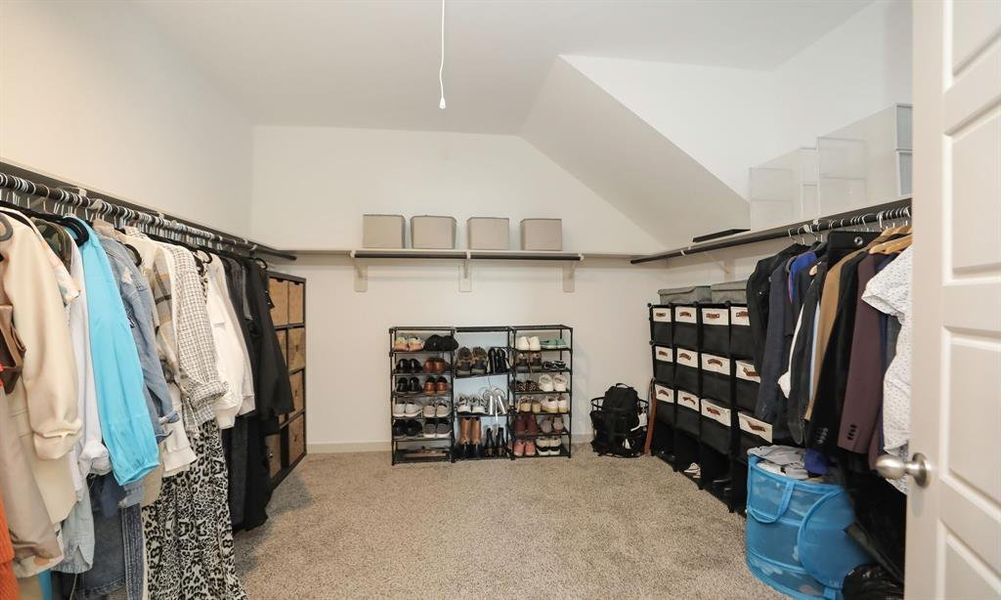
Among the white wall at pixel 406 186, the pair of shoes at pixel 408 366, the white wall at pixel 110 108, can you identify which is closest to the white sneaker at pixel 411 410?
the pair of shoes at pixel 408 366

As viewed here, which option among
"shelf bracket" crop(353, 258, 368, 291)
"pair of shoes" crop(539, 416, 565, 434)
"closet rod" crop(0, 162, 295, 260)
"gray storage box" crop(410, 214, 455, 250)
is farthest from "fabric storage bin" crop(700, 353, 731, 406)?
"closet rod" crop(0, 162, 295, 260)

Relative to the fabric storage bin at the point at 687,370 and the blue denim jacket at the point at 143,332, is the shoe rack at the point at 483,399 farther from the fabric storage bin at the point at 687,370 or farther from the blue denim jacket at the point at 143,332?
the blue denim jacket at the point at 143,332

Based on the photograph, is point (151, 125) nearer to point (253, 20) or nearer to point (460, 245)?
point (253, 20)

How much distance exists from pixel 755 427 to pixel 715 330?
594mm

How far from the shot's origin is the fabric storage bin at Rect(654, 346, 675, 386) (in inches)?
113

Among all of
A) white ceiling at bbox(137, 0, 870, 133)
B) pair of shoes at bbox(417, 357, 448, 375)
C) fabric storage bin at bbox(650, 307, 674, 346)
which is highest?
white ceiling at bbox(137, 0, 870, 133)

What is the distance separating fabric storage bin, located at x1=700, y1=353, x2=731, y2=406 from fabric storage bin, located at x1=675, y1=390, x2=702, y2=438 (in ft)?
0.44

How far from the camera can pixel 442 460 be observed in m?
3.05

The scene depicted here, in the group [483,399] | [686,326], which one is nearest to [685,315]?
[686,326]

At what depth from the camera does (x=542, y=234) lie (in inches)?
122

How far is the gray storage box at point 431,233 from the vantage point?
3.01 m

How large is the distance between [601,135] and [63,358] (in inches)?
108

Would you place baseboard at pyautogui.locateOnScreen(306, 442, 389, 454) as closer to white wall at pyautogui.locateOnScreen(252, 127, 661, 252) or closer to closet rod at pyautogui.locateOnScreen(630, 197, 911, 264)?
white wall at pyautogui.locateOnScreen(252, 127, 661, 252)

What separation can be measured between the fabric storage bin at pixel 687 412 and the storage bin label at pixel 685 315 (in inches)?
19.9
